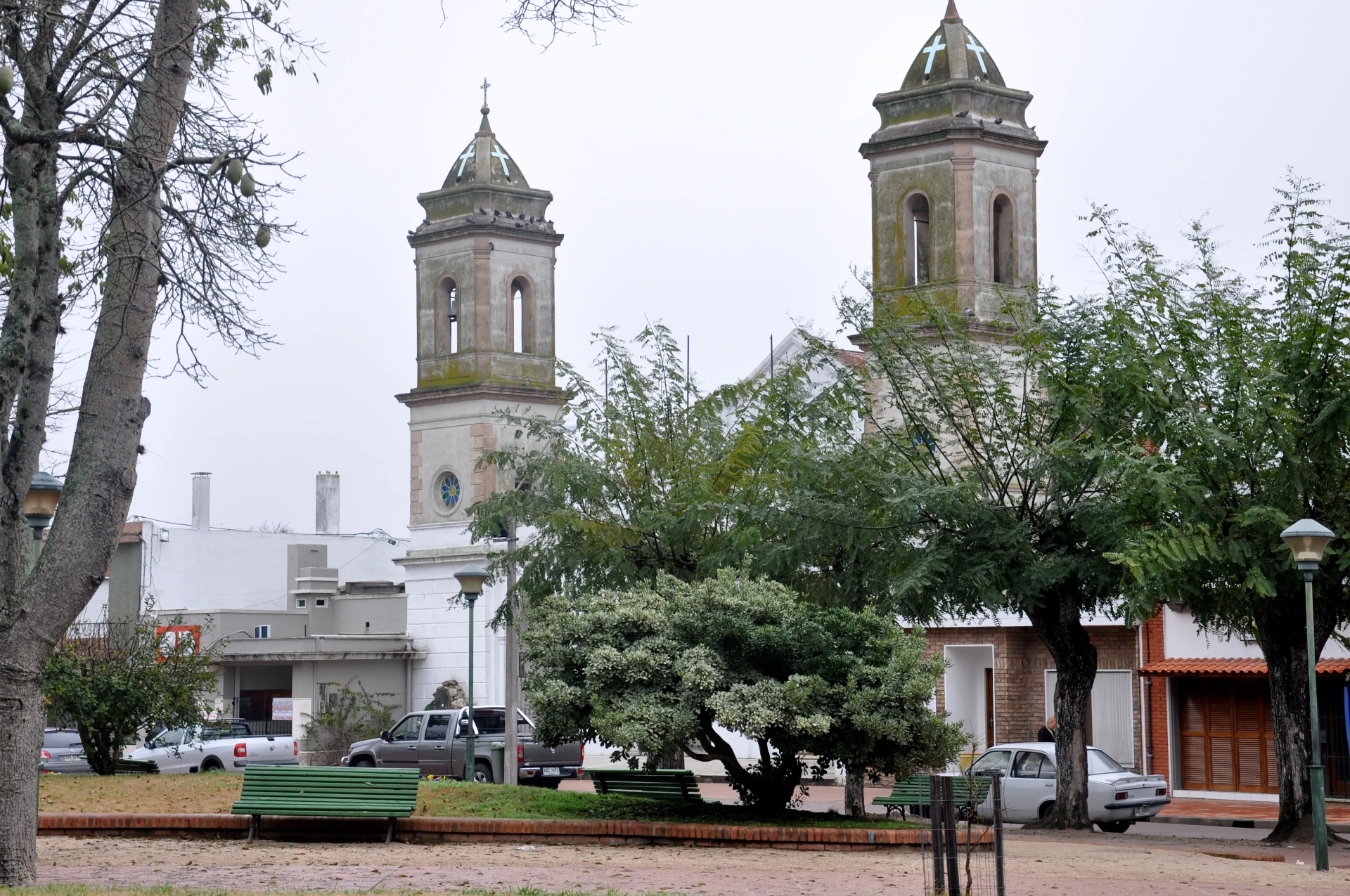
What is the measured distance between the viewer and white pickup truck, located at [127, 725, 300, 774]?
113 feet

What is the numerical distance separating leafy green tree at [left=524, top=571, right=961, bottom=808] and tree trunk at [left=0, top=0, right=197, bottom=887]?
20.0ft

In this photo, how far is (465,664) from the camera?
1761 inches

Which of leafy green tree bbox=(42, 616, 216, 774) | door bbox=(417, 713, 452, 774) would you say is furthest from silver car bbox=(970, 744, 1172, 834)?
leafy green tree bbox=(42, 616, 216, 774)

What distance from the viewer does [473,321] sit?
45.7 metres

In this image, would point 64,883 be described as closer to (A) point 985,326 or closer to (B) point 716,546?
(B) point 716,546

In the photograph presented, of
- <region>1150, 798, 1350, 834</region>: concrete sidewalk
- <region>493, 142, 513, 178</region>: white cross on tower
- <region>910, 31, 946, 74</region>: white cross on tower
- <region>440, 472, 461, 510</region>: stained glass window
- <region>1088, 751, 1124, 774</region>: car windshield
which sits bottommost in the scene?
<region>1150, 798, 1350, 834</region>: concrete sidewalk

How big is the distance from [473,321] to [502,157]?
4.71 metres

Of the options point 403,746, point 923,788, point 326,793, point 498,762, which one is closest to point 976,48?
point 498,762

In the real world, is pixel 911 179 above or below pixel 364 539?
above

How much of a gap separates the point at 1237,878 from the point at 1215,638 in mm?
16960

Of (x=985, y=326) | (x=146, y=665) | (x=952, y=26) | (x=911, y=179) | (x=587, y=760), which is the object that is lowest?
(x=587, y=760)

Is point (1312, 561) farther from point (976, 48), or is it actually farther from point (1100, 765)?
point (976, 48)

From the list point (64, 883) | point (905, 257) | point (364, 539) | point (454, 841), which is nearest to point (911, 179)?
point (905, 257)

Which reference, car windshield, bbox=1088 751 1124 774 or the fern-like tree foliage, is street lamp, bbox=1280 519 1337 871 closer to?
the fern-like tree foliage
